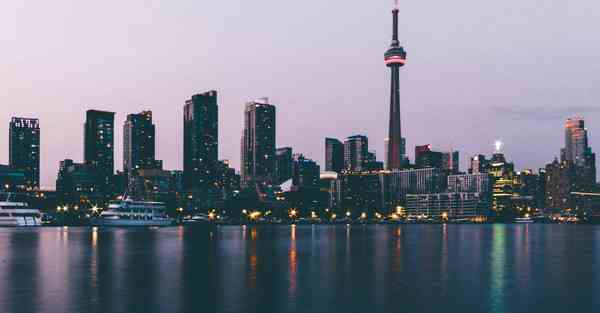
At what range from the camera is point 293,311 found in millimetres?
43938

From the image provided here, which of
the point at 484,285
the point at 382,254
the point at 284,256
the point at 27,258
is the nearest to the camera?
the point at 484,285

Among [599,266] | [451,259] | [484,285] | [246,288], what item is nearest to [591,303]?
[484,285]

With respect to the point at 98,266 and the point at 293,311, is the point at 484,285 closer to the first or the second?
the point at 293,311

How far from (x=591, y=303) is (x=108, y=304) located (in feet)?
119

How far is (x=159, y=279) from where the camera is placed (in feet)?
203

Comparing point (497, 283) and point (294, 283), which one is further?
point (497, 283)

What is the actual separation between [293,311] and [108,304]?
13.6 metres

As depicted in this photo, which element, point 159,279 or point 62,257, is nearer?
point 159,279

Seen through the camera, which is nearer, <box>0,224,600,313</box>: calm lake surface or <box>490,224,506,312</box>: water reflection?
<box>0,224,600,313</box>: calm lake surface

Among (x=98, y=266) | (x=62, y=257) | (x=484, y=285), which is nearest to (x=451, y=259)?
(x=484, y=285)

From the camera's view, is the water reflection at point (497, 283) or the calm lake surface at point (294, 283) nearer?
the calm lake surface at point (294, 283)

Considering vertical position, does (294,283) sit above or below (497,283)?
above

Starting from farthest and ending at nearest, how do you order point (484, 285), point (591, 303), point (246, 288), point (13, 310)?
1. point (484, 285)
2. point (246, 288)
3. point (591, 303)
4. point (13, 310)

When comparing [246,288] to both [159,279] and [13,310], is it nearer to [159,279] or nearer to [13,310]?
[159,279]
